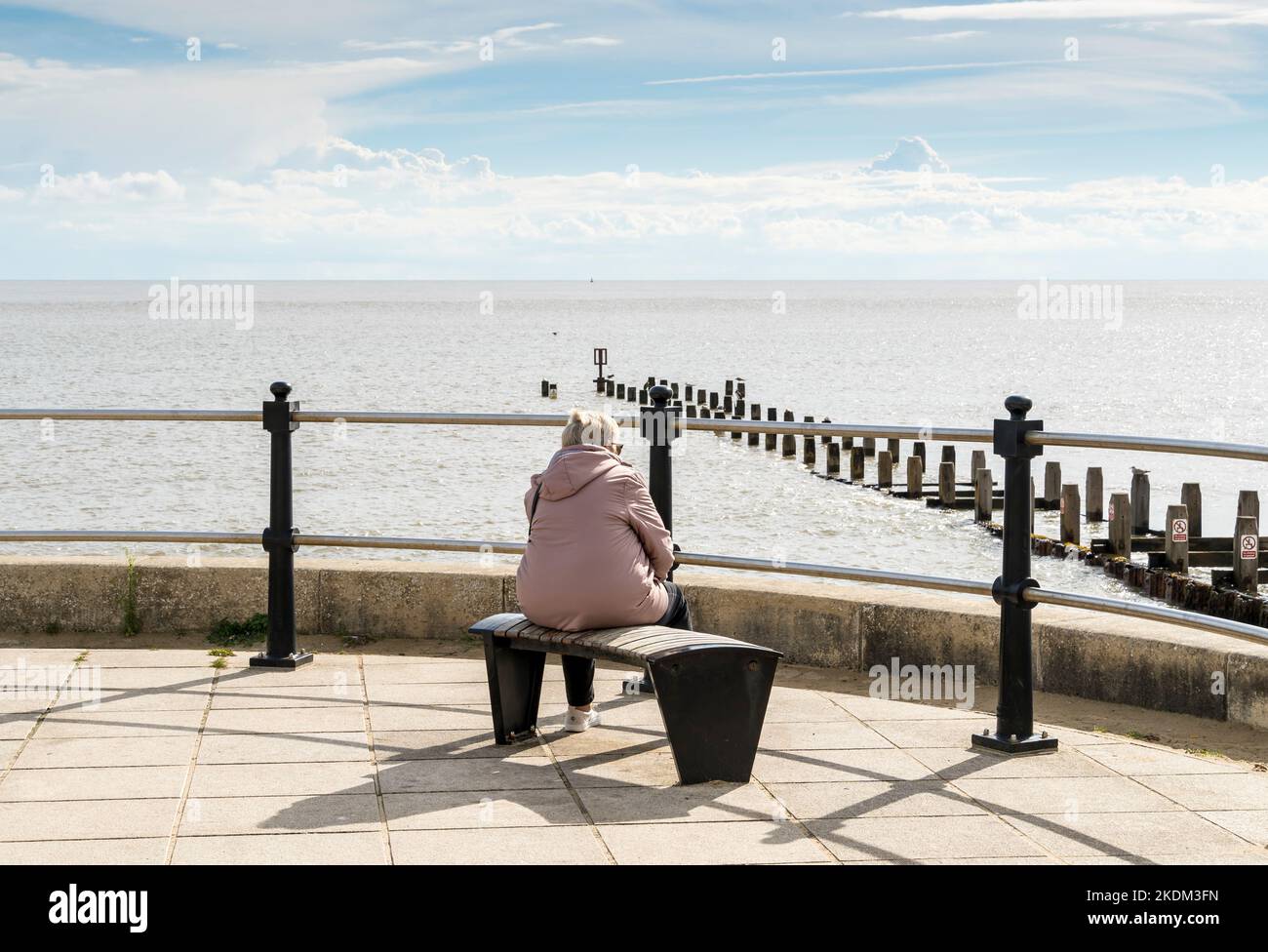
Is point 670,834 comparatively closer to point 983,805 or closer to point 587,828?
point 587,828

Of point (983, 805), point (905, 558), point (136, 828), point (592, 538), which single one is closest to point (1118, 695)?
point (983, 805)

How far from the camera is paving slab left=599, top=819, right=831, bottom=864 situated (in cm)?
418

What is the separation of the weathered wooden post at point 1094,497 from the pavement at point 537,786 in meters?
23.6

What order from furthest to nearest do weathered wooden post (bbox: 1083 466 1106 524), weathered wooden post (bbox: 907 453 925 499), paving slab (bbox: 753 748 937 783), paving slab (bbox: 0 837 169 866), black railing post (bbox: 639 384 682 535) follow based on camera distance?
weathered wooden post (bbox: 907 453 925 499)
weathered wooden post (bbox: 1083 466 1106 524)
black railing post (bbox: 639 384 682 535)
paving slab (bbox: 753 748 937 783)
paving slab (bbox: 0 837 169 866)

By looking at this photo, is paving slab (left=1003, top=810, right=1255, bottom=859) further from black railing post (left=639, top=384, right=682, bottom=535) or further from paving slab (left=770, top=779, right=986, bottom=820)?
black railing post (left=639, top=384, right=682, bottom=535)

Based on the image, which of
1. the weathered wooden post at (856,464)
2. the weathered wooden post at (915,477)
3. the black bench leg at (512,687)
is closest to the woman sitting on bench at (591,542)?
the black bench leg at (512,687)

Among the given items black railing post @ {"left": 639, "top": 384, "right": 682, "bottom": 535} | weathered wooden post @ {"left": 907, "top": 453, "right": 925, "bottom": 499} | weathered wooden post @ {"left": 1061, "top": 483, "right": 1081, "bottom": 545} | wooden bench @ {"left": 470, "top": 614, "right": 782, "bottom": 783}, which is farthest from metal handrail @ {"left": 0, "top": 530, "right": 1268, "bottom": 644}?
weathered wooden post @ {"left": 907, "top": 453, "right": 925, "bottom": 499}

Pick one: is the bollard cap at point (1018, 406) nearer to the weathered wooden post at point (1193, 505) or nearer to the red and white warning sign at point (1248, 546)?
the red and white warning sign at point (1248, 546)

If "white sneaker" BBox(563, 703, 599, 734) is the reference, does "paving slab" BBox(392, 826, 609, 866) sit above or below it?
below

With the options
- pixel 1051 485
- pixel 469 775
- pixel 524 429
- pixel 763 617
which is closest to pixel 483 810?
pixel 469 775

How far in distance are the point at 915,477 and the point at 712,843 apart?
2962 cm

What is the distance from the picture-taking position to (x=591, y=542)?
523 centimetres

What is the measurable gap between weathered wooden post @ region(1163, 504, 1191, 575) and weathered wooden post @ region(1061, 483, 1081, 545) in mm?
2680

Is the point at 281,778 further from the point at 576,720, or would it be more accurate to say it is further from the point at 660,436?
the point at 660,436
